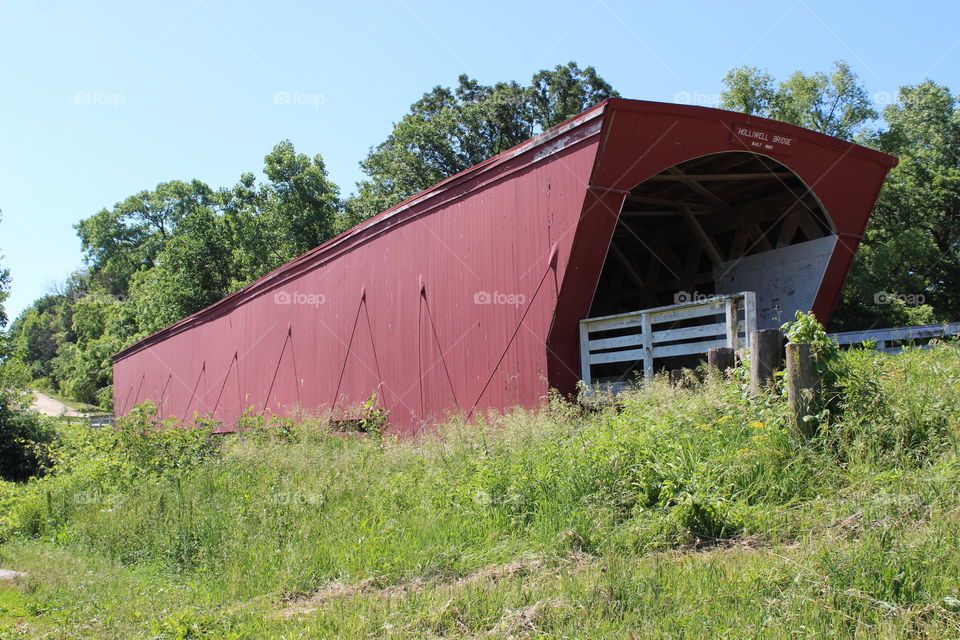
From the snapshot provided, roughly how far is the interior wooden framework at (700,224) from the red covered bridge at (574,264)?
4 cm

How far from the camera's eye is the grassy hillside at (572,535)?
120 inches

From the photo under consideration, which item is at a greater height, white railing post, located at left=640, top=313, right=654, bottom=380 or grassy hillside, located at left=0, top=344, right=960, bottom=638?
white railing post, located at left=640, top=313, right=654, bottom=380

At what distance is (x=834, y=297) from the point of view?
9.95 meters

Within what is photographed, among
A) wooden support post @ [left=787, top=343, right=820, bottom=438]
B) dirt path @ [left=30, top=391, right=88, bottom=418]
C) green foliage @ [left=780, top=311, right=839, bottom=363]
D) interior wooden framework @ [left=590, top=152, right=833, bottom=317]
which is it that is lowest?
dirt path @ [left=30, top=391, right=88, bottom=418]

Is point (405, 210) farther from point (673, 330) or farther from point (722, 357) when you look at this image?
point (722, 357)

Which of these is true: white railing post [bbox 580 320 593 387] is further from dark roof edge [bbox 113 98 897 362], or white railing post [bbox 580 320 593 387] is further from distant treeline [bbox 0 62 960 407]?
distant treeline [bbox 0 62 960 407]

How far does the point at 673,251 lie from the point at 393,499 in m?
9.11

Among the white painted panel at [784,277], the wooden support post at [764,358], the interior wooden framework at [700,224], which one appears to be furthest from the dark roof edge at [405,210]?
the white painted panel at [784,277]

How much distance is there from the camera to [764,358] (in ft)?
17.3

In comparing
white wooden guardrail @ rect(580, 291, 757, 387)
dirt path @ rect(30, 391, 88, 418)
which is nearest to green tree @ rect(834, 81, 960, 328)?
white wooden guardrail @ rect(580, 291, 757, 387)

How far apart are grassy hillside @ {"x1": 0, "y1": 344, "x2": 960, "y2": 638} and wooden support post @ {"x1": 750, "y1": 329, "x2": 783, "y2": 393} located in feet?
0.50

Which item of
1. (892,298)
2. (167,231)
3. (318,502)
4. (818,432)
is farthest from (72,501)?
(167,231)

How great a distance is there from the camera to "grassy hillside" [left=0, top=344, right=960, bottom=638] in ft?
10.0

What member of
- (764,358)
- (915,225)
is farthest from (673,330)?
(915,225)
